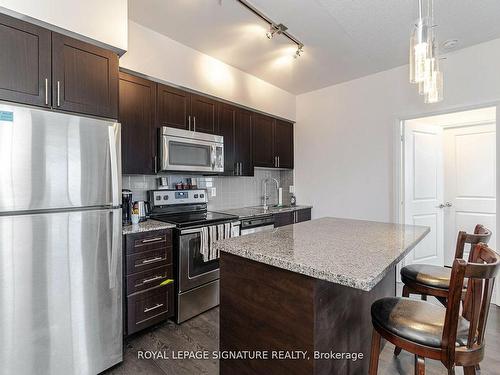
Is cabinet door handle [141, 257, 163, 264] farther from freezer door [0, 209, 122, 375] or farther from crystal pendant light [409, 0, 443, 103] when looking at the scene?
crystal pendant light [409, 0, 443, 103]

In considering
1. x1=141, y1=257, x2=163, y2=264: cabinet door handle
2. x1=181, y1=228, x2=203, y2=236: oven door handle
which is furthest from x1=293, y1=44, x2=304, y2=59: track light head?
x1=141, y1=257, x2=163, y2=264: cabinet door handle

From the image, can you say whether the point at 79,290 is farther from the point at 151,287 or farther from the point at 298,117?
the point at 298,117

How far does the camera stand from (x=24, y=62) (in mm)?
1561

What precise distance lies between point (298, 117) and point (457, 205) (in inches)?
109

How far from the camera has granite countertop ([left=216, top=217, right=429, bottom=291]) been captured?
3.39 feet

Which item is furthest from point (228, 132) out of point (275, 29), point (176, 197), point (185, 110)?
point (275, 29)

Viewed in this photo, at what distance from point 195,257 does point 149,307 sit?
571 mm

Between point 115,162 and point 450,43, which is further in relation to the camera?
point 450,43

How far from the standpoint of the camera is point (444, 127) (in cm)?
406

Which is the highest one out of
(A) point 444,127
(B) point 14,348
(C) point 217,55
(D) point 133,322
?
(C) point 217,55

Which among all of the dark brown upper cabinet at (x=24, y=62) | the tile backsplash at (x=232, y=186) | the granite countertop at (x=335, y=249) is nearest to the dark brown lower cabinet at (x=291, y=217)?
the tile backsplash at (x=232, y=186)

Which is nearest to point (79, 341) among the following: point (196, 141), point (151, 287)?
point (151, 287)

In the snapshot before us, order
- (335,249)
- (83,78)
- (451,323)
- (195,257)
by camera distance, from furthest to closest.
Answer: (195,257)
(83,78)
(335,249)
(451,323)

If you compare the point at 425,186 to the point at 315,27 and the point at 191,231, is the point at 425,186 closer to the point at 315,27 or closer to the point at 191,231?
the point at 315,27
